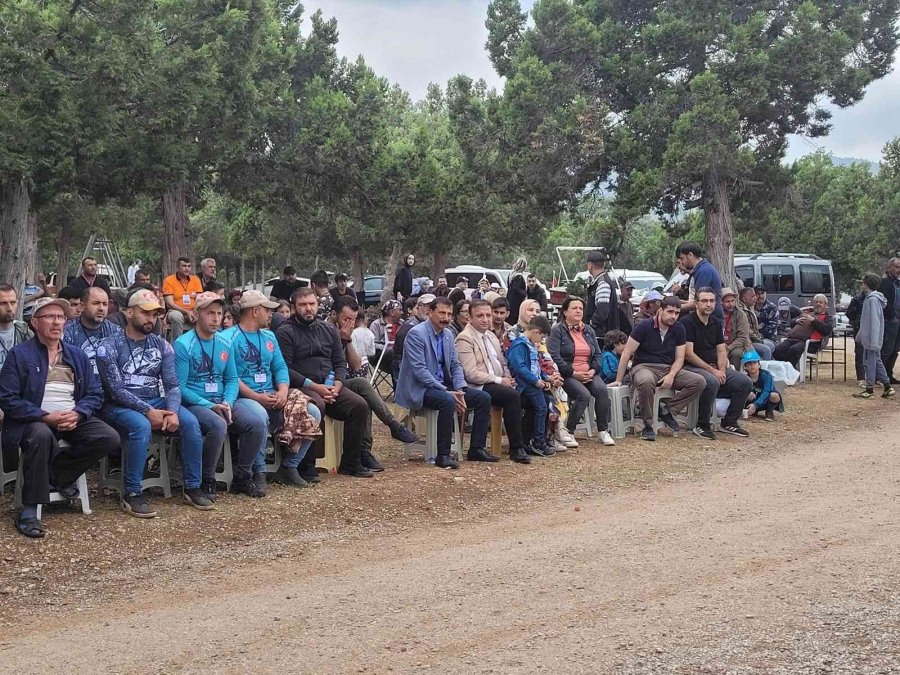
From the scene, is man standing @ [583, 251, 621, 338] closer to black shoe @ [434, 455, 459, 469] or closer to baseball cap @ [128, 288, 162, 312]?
black shoe @ [434, 455, 459, 469]

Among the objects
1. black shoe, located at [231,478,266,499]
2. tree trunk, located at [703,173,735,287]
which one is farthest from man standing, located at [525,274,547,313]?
black shoe, located at [231,478,266,499]

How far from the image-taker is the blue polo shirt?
11.2 meters

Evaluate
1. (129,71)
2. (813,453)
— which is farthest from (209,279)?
(813,453)

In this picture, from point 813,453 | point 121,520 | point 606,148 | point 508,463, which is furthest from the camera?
point 606,148

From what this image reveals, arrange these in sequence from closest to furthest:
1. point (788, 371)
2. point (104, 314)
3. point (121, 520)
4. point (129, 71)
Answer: point (121, 520)
point (104, 314)
point (788, 371)
point (129, 71)

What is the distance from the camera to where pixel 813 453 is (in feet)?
35.0

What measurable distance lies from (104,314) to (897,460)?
7.60 m

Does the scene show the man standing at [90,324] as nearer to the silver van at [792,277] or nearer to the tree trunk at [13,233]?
the tree trunk at [13,233]

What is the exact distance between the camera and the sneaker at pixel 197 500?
7.30 metres

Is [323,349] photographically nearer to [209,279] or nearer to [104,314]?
[104,314]

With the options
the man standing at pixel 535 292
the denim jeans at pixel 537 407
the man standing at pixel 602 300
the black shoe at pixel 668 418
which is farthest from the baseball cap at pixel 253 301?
the man standing at pixel 535 292

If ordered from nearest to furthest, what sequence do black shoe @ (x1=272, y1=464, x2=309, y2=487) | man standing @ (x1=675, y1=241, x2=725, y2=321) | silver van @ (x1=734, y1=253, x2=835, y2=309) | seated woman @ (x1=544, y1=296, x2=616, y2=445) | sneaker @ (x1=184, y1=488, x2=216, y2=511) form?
sneaker @ (x1=184, y1=488, x2=216, y2=511), black shoe @ (x1=272, y1=464, x2=309, y2=487), seated woman @ (x1=544, y1=296, x2=616, y2=445), man standing @ (x1=675, y1=241, x2=725, y2=321), silver van @ (x1=734, y1=253, x2=835, y2=309)

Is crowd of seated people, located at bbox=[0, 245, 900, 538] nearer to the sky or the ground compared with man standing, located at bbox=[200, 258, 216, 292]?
nearer to the ground

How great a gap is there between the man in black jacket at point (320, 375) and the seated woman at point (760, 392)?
592 cm
